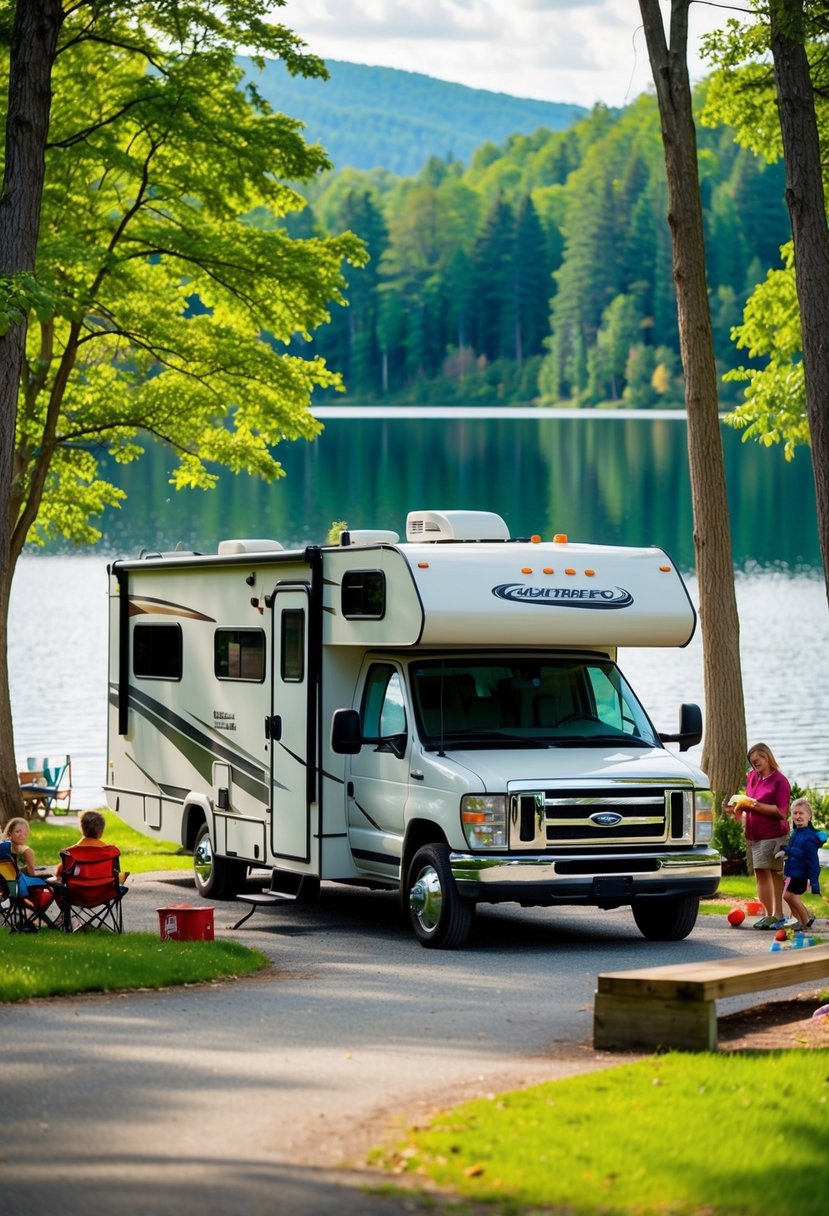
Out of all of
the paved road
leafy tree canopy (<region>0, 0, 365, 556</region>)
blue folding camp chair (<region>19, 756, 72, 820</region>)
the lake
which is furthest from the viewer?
the lake

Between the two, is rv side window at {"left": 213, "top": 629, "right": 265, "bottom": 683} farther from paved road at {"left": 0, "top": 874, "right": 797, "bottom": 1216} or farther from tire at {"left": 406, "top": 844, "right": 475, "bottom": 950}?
tire at {"left": 406, "top": 844, "right": 475, "bottom": 950}

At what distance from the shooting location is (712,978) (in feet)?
32.7

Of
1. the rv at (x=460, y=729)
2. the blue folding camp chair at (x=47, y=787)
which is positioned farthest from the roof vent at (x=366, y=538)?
the blue folding camp chair at (x=47, y=787)

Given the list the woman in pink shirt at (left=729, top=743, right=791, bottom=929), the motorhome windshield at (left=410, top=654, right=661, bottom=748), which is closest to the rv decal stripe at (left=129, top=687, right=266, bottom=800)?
the motorhome windshield at (left=410, top=654, right=661, bottom=748)

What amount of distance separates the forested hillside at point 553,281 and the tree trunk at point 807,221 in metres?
129

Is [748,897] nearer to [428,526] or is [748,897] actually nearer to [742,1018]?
[428,526]

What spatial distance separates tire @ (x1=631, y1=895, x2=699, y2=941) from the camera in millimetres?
15023

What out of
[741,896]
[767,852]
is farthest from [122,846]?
[767,852]

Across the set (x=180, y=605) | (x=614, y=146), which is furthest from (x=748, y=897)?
(x=614, y=146)

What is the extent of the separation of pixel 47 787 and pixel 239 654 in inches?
475

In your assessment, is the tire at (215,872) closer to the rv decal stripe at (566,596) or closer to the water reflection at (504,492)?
the rv decal stripe at (566,596)

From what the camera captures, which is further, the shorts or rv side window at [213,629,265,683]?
rv side window at [213,629,265,683]

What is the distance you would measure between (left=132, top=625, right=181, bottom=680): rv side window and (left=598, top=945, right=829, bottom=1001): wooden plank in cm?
929

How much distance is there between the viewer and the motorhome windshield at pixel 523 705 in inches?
599
